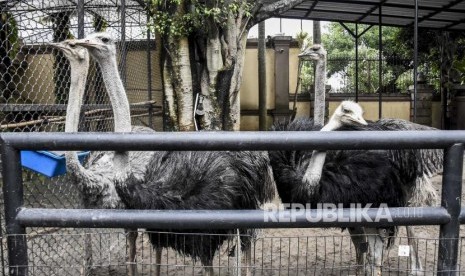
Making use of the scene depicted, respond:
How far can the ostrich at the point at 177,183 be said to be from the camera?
2.94 meters

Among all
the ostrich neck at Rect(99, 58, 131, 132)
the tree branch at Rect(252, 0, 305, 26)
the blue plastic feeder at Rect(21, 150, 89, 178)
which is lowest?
the blue plastic feeder at Rect(21, 150, 89, 178)

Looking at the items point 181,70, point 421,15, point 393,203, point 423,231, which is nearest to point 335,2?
point 421,15

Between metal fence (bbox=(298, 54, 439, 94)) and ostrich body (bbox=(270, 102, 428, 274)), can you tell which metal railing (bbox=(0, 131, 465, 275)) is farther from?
metal fence (bbox=(298, 54, 439, 94))

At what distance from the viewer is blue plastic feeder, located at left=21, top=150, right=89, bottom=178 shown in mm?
2861

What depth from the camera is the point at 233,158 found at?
3.62 m

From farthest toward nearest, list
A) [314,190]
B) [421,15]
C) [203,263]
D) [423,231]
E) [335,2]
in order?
[421,15]
[335,2]
[423,231]
[314,190]
[203,263]

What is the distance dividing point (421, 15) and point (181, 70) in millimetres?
6600

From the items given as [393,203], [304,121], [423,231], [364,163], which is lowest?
[423,231]

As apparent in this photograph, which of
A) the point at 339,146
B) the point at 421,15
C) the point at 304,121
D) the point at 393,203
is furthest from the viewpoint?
the point at 421,15

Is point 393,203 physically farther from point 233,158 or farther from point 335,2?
point 335,2

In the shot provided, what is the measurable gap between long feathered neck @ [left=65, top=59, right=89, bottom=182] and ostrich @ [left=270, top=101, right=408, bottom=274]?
56.4 inches

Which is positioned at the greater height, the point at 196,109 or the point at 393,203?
the point at 196,109

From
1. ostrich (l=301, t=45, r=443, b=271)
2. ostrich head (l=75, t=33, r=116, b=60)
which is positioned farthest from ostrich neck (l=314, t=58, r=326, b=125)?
ostrich head (l=75, t=33, r=116, b=60)

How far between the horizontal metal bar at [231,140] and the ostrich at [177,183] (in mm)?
1143
